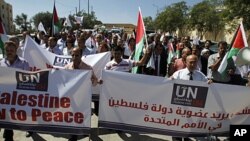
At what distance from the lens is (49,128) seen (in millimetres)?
5809

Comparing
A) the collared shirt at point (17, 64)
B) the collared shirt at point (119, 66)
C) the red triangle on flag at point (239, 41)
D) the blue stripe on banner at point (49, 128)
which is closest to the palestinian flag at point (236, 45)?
the red triangle on flag at point (239, 41)

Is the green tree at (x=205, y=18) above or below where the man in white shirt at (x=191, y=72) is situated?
above

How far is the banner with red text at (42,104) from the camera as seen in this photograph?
5.77m

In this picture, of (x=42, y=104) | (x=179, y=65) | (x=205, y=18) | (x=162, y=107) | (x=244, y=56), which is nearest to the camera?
(x=244, y=56)

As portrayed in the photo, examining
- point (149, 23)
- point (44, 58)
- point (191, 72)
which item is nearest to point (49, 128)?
point (191, 72)

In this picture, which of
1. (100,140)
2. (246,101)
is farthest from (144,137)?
A: (246,101)

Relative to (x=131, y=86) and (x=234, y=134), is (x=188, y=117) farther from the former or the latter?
(x=234, y=134)

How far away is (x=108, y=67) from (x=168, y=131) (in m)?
1.79

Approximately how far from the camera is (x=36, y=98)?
5.79 m

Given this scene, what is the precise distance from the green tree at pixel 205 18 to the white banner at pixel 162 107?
48415 mm

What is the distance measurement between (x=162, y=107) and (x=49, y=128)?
74.4 inches

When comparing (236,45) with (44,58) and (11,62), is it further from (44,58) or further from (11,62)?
(44,58)

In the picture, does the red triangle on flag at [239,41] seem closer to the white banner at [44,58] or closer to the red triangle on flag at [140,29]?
the red triangle on flag at [140,29]

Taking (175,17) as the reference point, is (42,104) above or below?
below
